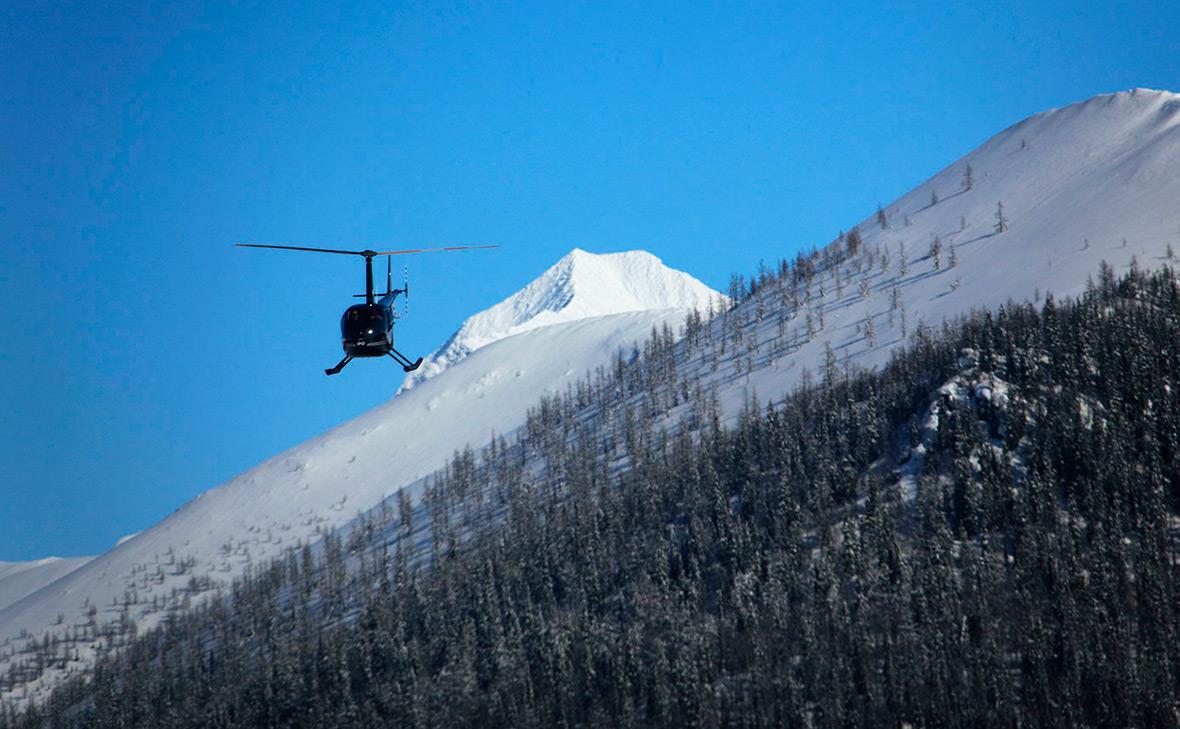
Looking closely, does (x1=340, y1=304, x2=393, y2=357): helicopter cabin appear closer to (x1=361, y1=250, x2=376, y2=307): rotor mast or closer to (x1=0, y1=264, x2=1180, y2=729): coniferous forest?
(x1=361, y1=250, x2=376, y2=307): rotor mast

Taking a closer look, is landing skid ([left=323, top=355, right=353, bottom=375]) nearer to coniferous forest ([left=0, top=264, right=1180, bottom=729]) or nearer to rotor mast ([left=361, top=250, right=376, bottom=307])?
rotor mast ([left=361, top=250, right=376, bottom=307])

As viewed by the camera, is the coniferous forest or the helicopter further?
the coniferous forest

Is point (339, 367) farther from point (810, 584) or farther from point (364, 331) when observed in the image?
point (810, 584)

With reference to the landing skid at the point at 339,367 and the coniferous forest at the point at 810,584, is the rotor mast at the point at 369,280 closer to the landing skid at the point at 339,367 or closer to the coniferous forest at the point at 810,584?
the landing skid at the point at 339,367

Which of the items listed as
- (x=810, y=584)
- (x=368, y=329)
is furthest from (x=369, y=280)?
(x=810, y=584)

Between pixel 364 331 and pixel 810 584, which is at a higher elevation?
pixel 364 331

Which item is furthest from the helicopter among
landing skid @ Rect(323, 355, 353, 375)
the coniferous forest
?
the coniferous forest

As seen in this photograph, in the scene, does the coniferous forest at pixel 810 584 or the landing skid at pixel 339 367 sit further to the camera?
the coniferous forest at pixel 810 584

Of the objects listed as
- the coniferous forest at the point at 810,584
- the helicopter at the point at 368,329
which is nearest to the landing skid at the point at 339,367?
the helicopter at the point at 368,329

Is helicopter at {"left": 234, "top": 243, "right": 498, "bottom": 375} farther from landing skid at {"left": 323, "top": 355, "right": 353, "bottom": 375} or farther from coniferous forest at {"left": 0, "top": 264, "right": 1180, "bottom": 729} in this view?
coniferous forest at {"left": 0, "top": 264, "right": 1180, "bottom": 729}
